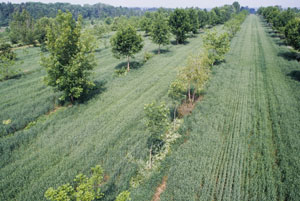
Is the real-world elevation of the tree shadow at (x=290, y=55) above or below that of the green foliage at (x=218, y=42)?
below

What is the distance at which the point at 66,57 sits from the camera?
1961 cm

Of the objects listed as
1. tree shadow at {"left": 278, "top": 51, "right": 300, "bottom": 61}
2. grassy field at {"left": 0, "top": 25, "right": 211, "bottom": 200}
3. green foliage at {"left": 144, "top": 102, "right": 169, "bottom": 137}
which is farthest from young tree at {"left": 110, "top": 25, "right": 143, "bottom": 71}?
tree shadow at {"left": 278, "top": 51, "right": 300, "bottom": 61}

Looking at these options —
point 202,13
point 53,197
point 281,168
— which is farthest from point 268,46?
point 53,197

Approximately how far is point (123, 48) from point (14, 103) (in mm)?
18151

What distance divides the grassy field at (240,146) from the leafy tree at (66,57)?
13.6 metres

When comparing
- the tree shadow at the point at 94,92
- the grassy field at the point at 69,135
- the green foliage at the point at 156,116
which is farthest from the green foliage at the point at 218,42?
the green foliage at the point at 156,116

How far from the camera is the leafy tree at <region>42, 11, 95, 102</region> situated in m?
18.5

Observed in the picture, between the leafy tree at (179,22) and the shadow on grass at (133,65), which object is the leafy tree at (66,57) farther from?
the leafy tree at (179,22)

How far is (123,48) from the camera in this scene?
3045cm

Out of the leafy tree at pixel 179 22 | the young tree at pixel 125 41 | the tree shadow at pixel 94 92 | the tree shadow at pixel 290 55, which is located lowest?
the tree shadow at pixel 94 92

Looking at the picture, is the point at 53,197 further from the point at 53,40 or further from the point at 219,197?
the point at 53,40

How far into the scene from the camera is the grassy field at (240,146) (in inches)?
435

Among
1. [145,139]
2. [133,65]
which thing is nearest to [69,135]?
[145,139]

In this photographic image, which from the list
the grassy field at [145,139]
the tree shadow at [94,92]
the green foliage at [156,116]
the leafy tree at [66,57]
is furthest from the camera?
the tree shadow at [94,92]
